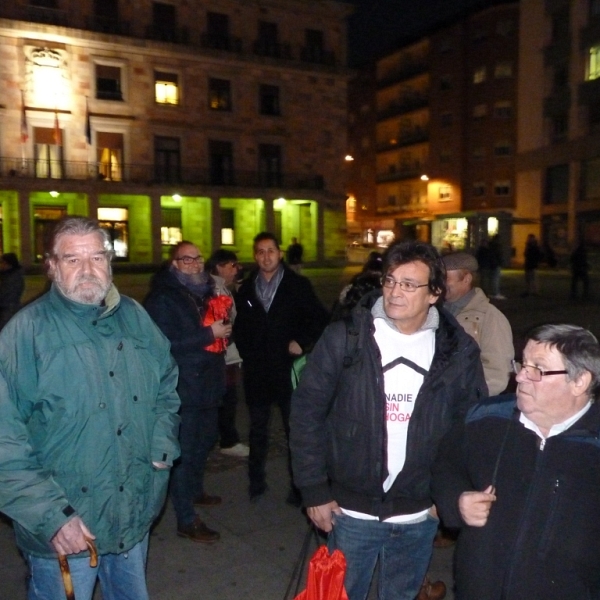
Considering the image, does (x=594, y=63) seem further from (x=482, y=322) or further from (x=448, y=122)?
(x=482, y=322)

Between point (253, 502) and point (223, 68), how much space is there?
126ft

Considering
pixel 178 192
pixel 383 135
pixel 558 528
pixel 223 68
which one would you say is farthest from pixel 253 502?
pixel 383 135

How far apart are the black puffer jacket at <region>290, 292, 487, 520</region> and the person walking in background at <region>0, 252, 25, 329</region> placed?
768 cm

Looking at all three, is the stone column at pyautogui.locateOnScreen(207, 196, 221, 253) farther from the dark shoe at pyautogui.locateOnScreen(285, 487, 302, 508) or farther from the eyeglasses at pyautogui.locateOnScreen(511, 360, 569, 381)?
the eyeglasses at pyautogui.locateOnScreen(511, 360, 569, 381)

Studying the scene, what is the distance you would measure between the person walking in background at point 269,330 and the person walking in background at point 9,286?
544cm

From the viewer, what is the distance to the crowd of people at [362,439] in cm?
219

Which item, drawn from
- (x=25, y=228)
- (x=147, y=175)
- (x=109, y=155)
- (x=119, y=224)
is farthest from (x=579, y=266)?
(x=25, y=228)

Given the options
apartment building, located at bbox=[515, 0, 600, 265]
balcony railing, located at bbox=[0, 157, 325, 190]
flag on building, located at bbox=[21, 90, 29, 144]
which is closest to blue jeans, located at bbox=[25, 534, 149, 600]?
flag on building, located at bbox=[21, 90, 29, 144]

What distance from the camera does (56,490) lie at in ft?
8.13

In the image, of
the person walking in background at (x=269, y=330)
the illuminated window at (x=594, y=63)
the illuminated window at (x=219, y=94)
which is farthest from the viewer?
the illuminated window at (x=219, y=94)

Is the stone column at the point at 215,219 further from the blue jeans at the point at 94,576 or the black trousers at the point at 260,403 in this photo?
the blue jeans at the point at 94,576

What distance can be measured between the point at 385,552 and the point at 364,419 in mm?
672

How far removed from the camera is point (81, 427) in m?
2.57

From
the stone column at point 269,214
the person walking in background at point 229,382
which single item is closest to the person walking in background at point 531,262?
the person walking in background at point 229,382
